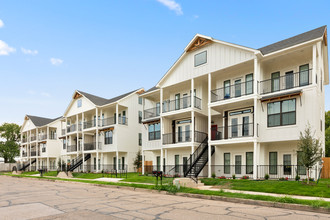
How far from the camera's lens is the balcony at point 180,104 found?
24.9 meters

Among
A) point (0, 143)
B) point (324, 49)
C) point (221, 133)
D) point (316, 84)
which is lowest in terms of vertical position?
point (0, 143)

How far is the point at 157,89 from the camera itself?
91.7ft

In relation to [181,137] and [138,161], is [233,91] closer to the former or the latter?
[181,137]

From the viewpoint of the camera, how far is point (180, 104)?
26.6 metres

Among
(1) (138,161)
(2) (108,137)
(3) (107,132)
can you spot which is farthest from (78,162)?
(1) (138,161)

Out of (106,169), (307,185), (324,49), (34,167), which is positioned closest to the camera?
(307,185)

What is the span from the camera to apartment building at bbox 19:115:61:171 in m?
50.7

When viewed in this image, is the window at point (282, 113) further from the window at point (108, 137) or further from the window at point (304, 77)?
the window at point (108, 137)

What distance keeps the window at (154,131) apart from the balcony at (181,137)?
2.00 metres

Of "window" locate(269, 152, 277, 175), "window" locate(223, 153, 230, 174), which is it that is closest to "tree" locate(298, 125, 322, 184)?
"window" locate(269, 152, 277, 175)

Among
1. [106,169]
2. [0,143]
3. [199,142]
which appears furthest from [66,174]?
[0,143]

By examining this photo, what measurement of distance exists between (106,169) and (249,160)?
2097 centimetres

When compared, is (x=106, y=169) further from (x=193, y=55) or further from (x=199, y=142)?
(x=193, y=55)

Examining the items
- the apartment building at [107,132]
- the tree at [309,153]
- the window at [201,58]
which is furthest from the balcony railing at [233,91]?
the apartment building at [107,132]
